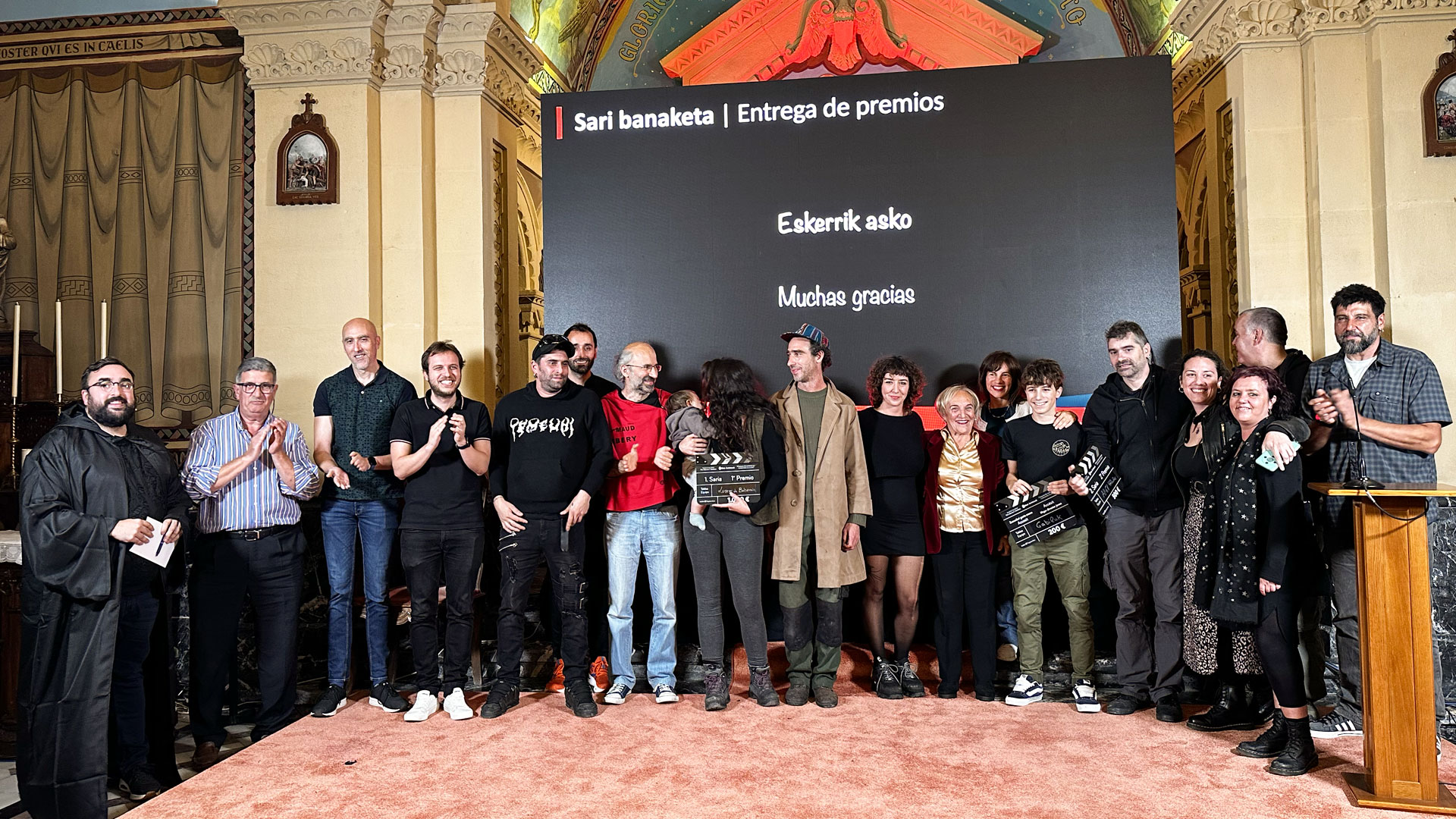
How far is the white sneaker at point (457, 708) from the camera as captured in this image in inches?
173

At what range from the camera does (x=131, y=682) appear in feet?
13.1

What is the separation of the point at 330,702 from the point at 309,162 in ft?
12.7

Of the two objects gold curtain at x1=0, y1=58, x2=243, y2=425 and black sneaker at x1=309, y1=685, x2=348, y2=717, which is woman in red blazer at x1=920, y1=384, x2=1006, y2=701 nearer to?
black sneaker at x1=309, y1=685, x2=348, y2=717

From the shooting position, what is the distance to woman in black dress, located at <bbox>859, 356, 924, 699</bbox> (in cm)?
467

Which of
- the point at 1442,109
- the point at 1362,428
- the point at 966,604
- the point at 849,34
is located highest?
the point at 849,34

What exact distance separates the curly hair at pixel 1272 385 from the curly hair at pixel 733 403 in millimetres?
1898

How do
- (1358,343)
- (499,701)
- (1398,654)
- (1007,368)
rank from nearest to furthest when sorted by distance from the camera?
1. (1398,654)
2. (1358,343)
3. (499,701)
4. (1007,368)

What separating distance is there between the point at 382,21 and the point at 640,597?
4.42 meters

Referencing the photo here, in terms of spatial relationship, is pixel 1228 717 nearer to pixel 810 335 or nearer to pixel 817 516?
pixel 817 516

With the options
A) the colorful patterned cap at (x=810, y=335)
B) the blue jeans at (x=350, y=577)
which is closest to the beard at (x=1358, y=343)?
the colorful patterned cap at (x=810, y=335)

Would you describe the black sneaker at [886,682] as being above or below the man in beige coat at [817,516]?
below

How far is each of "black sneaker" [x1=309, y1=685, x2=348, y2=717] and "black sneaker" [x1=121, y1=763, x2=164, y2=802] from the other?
2.33 ft

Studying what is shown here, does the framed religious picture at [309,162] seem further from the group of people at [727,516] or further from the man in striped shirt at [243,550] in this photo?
the man in striped shirt at [243,550]

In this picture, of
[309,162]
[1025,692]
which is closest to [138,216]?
[309,162]
